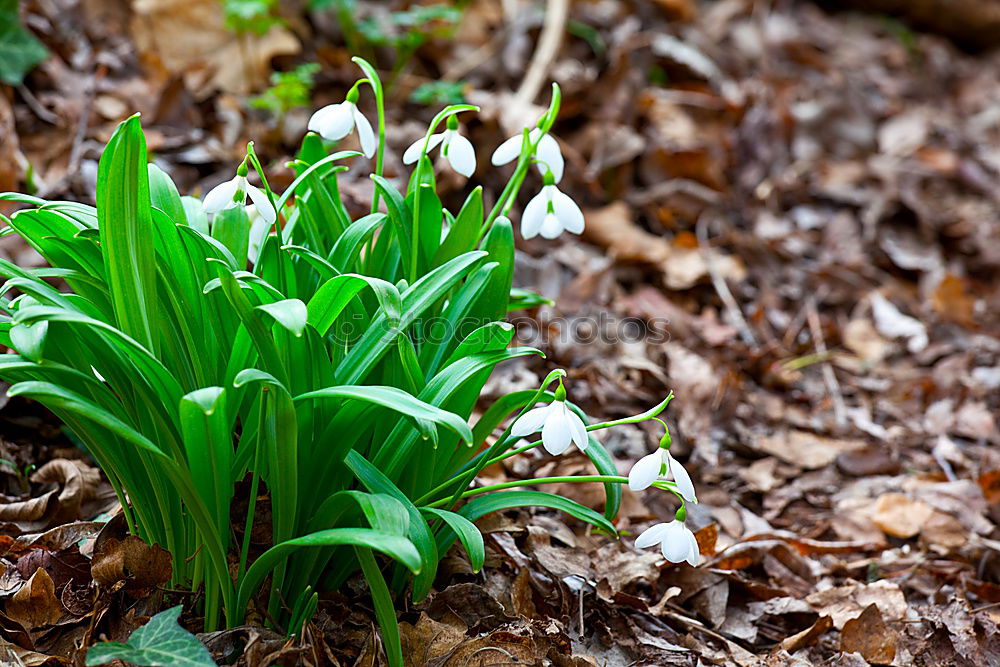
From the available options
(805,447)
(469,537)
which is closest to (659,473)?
(469,537)

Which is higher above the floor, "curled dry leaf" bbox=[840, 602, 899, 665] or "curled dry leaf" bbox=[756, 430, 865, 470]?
"curled dry leaf" bbox=[840, 602, 899, 665]

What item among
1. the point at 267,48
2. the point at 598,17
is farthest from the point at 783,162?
the point at 267,48

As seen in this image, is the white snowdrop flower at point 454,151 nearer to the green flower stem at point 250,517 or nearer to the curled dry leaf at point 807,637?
the green flower stem at point 250,517

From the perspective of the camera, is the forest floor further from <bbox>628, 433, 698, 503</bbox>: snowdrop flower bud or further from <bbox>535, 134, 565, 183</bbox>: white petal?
<bbox>535, 134, 565, 183</bbox>: white petal

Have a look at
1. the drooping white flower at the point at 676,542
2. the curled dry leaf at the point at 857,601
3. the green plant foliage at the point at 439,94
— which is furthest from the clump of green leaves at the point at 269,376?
the green plant foliage at the point at 439,94

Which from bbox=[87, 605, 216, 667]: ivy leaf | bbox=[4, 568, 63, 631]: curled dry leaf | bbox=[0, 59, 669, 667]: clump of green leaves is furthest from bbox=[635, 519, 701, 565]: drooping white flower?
bbox=[4, 568, 63, 631]: curled dry leaf

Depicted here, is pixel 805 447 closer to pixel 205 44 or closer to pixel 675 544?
pixel 675 544

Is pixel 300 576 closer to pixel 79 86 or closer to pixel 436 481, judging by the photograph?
pixel 436 481
